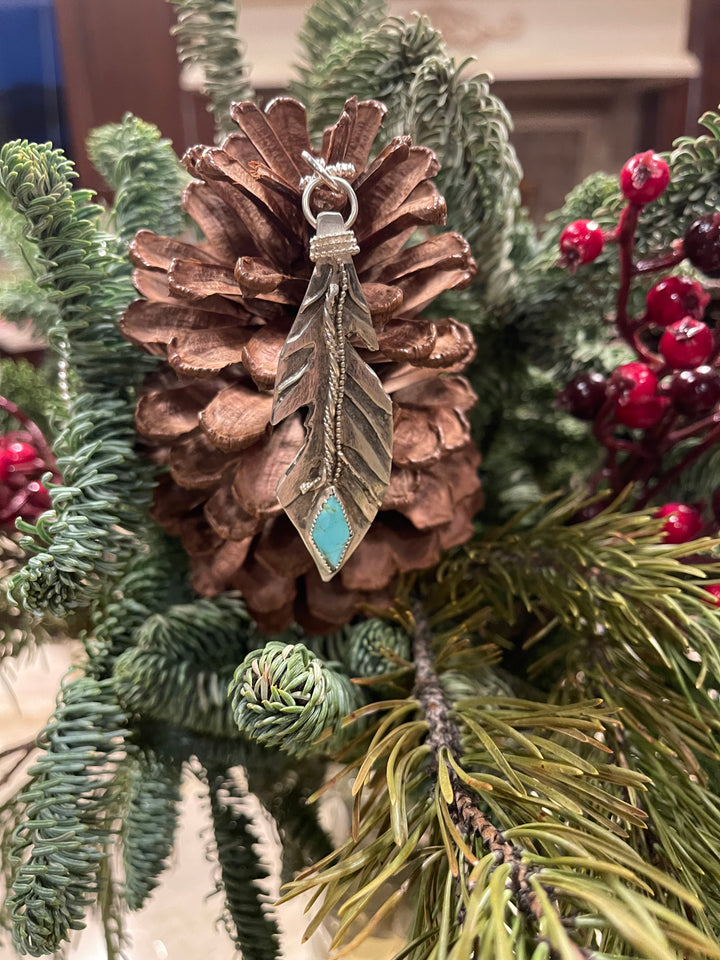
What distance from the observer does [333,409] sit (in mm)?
195

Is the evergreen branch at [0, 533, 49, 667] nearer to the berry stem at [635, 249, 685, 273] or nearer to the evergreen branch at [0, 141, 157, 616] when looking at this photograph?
the evergreen branch at [0, 141, 157, 616]

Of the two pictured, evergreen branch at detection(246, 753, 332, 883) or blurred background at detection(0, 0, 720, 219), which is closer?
evergreen branch at detection(246, 753, 332, 883)

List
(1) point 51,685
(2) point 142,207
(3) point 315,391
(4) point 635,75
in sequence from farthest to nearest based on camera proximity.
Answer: (4) point 635,75 → (1) point 51,685 → (2) point 142,207 → (3) point 315,391

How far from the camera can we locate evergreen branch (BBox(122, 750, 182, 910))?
256 mm

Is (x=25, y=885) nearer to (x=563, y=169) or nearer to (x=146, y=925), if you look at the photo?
(x=146, y=925)

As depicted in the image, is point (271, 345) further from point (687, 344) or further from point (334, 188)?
point (687, 344)

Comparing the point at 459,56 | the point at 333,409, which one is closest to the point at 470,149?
the point at 333,409

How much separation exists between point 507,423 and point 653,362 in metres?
0.10

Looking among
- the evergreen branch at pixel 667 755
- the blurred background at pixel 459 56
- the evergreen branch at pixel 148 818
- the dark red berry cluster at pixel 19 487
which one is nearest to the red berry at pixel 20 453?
the dark red berry cluster at pixel 19 487

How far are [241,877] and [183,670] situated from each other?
81 millimetres

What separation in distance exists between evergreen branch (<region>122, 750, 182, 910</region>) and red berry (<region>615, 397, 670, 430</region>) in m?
0.22

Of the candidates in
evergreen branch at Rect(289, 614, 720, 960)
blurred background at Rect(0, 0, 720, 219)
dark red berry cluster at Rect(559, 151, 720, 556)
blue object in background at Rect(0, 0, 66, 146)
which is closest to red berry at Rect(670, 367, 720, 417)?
dark red berry cluster at Rect(559, 151, 720, 556)

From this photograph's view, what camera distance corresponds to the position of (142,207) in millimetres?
295

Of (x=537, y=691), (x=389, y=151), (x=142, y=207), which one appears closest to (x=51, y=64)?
(x=142, y=207)
